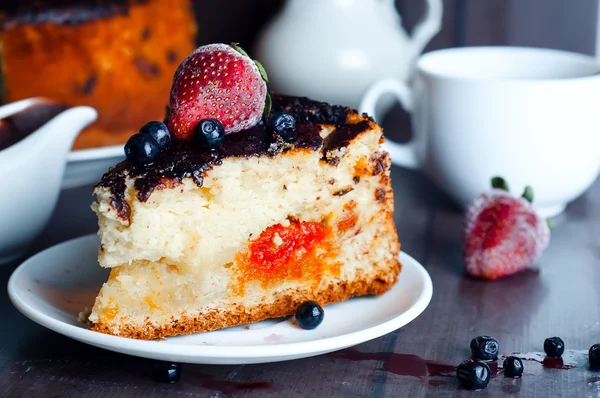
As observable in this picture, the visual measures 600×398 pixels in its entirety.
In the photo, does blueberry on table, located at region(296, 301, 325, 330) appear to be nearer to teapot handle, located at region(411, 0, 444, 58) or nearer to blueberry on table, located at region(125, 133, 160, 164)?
blueberry on table, located at region(125, 133, 160, 164)

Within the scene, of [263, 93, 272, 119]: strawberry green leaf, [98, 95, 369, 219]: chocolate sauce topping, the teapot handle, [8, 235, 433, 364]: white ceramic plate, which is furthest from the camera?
the teapot handle

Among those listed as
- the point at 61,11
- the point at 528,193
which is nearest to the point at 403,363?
the point at 528,193

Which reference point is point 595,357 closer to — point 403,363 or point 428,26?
point 403,363

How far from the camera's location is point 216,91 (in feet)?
Result: 4.96

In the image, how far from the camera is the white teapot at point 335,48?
2.75m

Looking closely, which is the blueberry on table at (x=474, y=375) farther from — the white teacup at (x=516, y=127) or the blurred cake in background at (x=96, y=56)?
the blurred cake in background at (x=96, y=56)

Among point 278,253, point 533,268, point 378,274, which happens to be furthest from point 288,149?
point 533,268

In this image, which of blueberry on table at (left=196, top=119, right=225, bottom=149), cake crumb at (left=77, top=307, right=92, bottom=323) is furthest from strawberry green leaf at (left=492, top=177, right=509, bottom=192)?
cake crumb at (left=77, top=307, right=92, bottom=323)

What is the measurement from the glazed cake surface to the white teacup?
62 cm

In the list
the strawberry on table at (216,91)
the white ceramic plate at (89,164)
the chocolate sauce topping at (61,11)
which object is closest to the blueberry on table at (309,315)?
Result: the strawberry on table at (216,91)

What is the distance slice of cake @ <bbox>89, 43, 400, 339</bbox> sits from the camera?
1.44 metres

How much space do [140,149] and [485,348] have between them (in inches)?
28.4

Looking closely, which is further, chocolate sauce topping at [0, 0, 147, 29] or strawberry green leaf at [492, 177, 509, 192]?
chocolate sauce topping at [0, 0, 147, 29]

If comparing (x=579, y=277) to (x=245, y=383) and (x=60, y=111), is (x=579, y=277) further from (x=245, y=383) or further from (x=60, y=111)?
(x=60, y=111)
